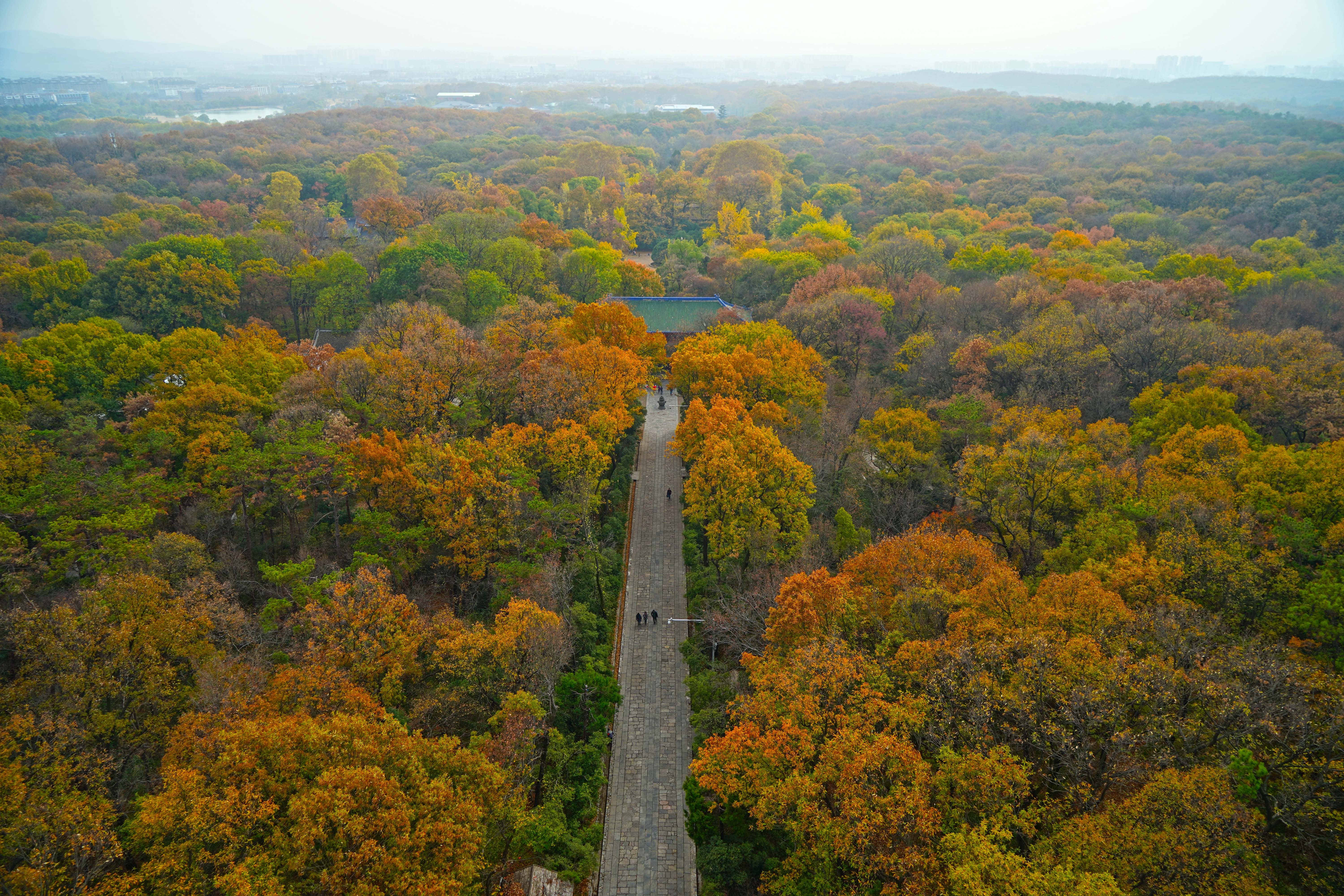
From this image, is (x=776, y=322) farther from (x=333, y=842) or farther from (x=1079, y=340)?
(x=333, y=842)

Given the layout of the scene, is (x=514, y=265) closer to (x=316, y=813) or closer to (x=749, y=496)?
(x=749, y=496)

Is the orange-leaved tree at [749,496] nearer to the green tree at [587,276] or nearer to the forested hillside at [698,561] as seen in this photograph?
the forested hillside at [698,561]

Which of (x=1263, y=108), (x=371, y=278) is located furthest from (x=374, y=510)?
(x=1263, y=108)

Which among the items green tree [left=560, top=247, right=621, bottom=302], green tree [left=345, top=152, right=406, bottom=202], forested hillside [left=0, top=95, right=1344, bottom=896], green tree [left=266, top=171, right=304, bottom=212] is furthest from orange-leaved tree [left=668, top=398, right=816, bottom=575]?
green tree [left=345, top=152, right=406, bottom=202]

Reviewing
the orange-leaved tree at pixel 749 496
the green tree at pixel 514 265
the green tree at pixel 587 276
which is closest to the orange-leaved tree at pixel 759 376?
the orange-leaved tree at pixel 749 496

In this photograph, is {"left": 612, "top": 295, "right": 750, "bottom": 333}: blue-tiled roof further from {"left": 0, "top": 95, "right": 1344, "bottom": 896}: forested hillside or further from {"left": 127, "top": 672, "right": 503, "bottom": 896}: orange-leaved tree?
{"left": 127, "top": 672, "right": 503, "bottom": 896}: orange-leaved tree

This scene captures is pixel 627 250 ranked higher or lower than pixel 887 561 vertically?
higher
